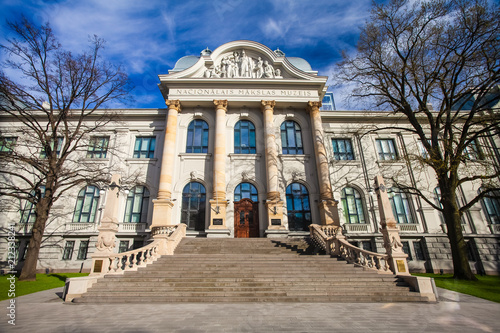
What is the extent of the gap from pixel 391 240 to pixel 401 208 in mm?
11488

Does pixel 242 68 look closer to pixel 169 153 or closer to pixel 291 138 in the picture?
pixel 291 138

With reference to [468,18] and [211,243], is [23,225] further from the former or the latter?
[468,18]

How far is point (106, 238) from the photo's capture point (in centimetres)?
942

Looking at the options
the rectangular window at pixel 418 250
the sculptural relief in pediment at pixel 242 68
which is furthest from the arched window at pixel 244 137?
the rectangular window at pixel 418 250

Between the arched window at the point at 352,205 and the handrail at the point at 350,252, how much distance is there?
564cm

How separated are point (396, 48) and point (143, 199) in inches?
803

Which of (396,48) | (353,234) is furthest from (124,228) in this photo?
(396,48)

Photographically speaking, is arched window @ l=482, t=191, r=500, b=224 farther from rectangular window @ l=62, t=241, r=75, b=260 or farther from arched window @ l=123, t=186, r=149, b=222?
rectangular window @ l=62, t=241, r=75, b=260

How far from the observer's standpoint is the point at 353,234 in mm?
18094

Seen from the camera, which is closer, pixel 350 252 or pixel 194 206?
pixel 350 252

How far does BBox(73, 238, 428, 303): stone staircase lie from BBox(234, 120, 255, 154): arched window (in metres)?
10.9

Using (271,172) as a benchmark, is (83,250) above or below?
below

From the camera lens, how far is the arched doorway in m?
18.3

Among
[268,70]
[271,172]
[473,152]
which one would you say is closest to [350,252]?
[271,172]
